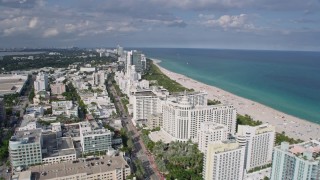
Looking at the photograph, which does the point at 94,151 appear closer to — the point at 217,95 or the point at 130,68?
the point at 217,95

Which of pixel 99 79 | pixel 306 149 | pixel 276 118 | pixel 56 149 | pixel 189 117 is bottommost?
pixel 276 118

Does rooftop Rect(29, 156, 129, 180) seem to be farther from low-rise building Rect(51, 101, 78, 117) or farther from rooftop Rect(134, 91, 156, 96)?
rooftop Rect(134, 91, 156, 96)

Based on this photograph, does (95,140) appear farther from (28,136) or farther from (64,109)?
(64,109)

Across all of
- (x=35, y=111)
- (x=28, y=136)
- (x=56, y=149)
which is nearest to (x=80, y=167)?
(x=56, y=149)

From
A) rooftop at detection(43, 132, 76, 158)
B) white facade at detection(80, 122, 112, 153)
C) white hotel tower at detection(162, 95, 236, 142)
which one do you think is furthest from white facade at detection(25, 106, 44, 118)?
white hotel tower at detection(162, 95, 236, 142)

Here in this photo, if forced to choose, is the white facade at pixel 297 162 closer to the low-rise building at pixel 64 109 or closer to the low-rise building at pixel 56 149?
the low-rise building at pixel 56 149
